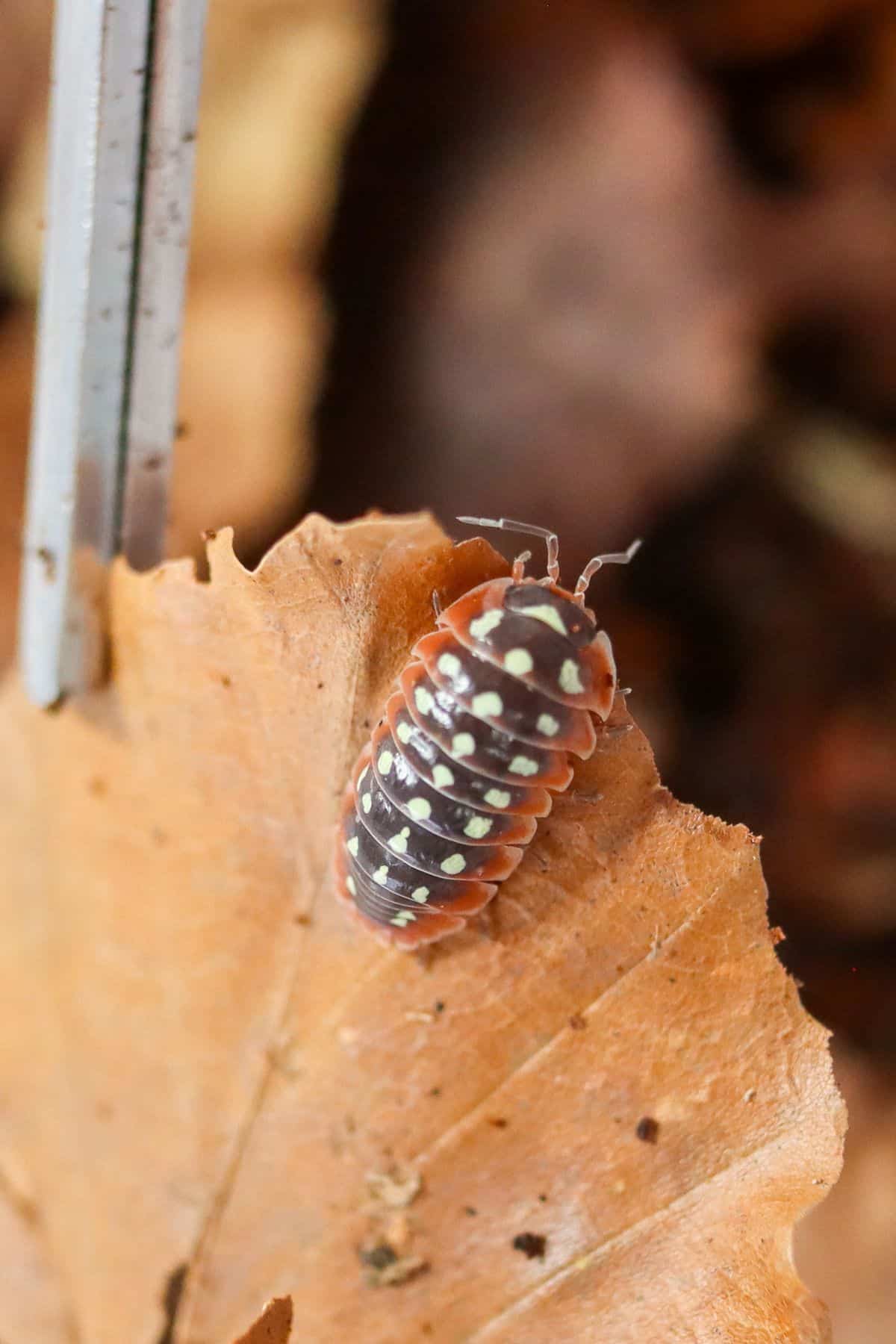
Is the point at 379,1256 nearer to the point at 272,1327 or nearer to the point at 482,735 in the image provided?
the point at 272,1327

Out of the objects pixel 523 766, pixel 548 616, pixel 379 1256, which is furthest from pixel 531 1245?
pixel 548 616

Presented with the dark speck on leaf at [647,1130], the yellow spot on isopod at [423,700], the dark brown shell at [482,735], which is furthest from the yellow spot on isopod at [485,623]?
the dark speck on leaf at [647,1130]

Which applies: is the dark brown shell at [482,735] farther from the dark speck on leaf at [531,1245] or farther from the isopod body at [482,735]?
the dark speck on leaf at [531,1245]

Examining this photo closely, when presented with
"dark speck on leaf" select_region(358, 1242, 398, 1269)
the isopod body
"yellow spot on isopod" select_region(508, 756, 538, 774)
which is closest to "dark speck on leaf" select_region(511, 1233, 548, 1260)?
"dark speck on leaf" select_region(358, 1242, 398, 1269)

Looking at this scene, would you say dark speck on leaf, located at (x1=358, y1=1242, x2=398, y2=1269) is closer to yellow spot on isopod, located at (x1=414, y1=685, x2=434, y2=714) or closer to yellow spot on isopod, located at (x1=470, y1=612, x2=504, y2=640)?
yellow spot on isopod, located at (x1=414, y1=685, x2=434, y2=714)

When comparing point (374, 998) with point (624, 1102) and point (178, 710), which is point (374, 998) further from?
point (178, 710)

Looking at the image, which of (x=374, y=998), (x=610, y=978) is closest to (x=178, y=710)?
(x=374, y=998)

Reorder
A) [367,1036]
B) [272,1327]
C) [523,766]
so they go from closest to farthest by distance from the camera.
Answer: [523,766] → [272,1327] → [367,1036]
